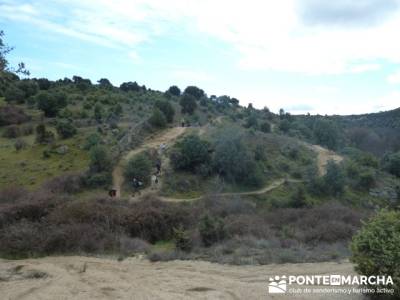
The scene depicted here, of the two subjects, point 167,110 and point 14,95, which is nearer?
point 167,110

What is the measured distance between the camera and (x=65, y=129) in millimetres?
36875

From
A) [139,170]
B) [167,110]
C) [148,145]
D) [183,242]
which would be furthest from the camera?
[167,110]

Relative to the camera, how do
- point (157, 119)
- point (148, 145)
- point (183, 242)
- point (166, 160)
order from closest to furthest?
point (183, 242) < point (166, 160) < point (148, 145) < point (157, 119)

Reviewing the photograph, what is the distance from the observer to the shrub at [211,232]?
46.7 ft

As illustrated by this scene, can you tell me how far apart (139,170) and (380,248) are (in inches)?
945

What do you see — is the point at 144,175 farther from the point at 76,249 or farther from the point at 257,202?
the point at 76,249

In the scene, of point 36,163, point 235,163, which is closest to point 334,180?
point 235,163

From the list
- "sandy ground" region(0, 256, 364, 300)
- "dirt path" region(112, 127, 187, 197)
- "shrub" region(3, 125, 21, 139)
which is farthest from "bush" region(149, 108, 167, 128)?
"sandy ground" region(0, 256, 364, 300)

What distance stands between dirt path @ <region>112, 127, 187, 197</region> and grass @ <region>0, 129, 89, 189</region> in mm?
2553

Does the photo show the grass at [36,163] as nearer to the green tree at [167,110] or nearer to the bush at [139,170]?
the bush at [139,170]

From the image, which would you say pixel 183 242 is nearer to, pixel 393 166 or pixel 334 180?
pixel 334 180

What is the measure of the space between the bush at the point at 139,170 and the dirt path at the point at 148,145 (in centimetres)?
76

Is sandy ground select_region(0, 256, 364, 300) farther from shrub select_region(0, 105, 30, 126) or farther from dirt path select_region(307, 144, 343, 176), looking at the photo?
shrub select_region(0, 105, 30, 126)

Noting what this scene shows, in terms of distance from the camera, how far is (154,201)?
19.7 m
